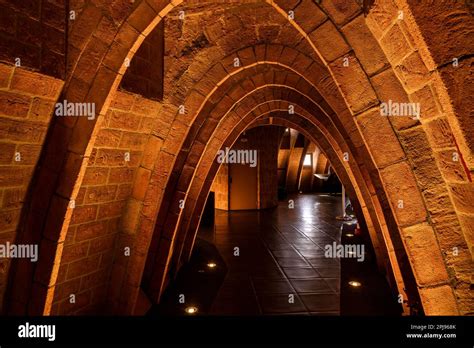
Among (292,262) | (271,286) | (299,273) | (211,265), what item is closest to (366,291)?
(299,273)

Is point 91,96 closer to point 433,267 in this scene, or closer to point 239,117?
point 433,267

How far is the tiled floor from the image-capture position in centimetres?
435

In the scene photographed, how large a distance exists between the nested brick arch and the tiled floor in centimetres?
261

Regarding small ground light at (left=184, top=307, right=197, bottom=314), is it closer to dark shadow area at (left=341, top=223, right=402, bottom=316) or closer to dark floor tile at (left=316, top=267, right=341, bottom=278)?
dark shadow area at (left=341, top=223, right=402, bottom=316)

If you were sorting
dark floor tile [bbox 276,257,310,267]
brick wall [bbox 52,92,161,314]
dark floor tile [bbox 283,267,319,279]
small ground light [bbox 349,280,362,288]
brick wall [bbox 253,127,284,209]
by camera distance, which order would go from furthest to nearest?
brick wall [bbox 253,127,284,209] → dark floor tile [bbox 276,257,310,267] → dark floor tile [bbox 283,267,319,279] → small ground light [bbox 349,280,362,288] → brick wall [bbox 52,92,161,314]

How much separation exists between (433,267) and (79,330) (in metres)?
2.95

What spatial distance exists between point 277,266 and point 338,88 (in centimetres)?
471

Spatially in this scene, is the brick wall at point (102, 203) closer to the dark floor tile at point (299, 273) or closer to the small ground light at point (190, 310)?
the small ground light at point (190, 310)

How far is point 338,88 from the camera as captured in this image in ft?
6.92

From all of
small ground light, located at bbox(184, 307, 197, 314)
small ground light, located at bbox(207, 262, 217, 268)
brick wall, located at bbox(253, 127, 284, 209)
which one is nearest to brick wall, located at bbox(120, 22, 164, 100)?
small ground light, located at bbox(184, 307, 197, 314)

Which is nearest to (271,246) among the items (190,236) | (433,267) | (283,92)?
(190,236)

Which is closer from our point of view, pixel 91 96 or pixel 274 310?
pixel 91 96

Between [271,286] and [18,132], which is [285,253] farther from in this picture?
[18,132]

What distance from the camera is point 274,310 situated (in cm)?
417
